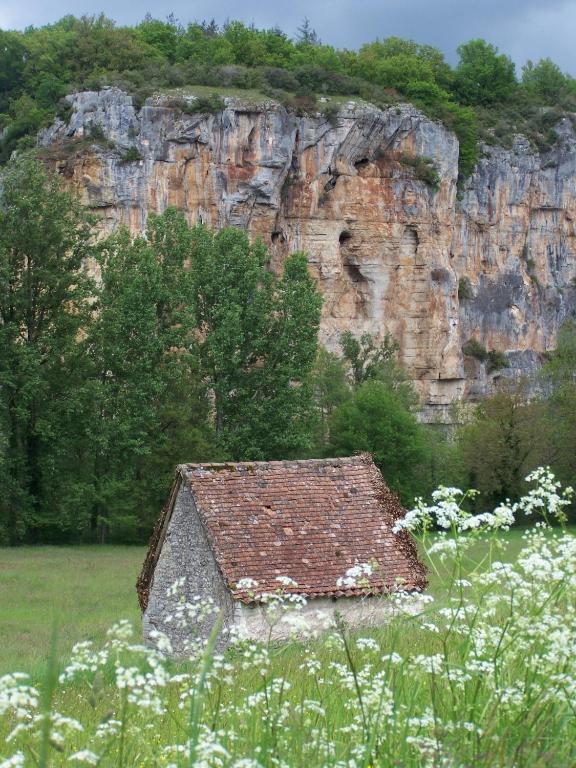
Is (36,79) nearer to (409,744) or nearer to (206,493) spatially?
(206,493)

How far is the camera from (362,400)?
1656 inches

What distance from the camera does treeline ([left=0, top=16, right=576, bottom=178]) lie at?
194ft

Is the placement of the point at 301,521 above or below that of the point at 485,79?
below

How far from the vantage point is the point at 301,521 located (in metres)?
15.3

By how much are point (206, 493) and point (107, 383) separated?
1934cm

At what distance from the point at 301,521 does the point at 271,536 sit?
0.63m

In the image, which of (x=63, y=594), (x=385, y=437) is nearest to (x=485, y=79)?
(x=385, y=437)

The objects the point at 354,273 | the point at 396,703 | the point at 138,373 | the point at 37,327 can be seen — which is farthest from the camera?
the point at 354,273

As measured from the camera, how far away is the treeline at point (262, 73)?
5906 centimetres

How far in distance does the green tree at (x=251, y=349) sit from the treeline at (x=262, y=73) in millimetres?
21927

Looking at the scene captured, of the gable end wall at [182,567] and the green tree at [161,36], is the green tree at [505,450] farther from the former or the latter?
the green tree at [161,36]

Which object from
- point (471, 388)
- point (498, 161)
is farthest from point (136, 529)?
point (498, 161)

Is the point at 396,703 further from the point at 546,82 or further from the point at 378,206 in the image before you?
the point at 546,82

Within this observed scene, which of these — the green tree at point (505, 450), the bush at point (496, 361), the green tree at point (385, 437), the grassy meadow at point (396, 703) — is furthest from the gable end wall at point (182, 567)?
the bush at point (496, 361)
